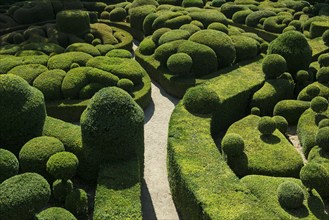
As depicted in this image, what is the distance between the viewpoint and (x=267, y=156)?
15.9 m

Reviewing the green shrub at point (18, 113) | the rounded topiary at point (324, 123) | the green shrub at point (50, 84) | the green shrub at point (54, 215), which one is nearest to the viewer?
the green shrub at point (54, 215)

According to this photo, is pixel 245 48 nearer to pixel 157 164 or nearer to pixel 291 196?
pixel 157 164

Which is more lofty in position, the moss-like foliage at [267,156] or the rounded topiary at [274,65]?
the rounded topiary at [274,65]

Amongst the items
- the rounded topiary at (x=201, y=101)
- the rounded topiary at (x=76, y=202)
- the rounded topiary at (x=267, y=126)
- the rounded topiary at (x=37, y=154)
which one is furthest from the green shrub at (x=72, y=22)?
the rounded topiary at (x=76, y=202)

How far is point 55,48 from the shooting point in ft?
86.3

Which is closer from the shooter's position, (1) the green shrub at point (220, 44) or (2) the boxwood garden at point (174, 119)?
(2) the boxwood garden at point (174, 119)

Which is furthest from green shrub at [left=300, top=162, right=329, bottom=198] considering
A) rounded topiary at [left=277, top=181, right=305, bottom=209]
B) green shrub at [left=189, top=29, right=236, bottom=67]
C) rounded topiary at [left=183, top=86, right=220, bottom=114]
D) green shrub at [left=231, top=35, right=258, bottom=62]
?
green shrub at [left=231, top=35, right=258, bottom=62]

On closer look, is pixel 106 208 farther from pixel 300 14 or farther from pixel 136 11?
pixel 300 14

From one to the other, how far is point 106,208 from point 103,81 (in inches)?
440

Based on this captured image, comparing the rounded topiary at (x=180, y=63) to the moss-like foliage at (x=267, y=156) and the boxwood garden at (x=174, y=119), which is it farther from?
the moss-like foliage at (x=267, y=156)

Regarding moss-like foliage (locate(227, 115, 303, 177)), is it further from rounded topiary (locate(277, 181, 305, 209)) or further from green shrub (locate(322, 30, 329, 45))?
green shrub (locate(322, 30, 329, 45))

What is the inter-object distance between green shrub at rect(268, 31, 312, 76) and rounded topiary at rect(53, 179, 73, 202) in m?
15.7

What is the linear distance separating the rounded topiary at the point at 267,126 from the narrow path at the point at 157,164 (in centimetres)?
513

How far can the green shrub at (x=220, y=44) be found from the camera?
24.6 metres
